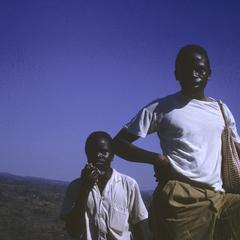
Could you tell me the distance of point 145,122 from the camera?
3297mm

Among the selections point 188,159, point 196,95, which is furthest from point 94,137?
point 188,159

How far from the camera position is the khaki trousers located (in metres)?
3.05

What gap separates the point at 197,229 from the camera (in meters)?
3.06

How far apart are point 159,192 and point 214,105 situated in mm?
708

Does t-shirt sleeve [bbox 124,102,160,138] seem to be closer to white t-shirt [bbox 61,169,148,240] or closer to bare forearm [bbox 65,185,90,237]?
bare forearm [bbox 65,185,90,237]

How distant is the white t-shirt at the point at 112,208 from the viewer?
396 cm

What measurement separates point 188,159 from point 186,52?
0.77 m

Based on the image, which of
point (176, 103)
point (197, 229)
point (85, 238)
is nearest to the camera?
point (197, 229)

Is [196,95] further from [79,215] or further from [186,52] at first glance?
[79,215]

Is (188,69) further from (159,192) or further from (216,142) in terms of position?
(159,192)

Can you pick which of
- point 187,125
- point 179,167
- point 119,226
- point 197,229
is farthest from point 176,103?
point 119,226

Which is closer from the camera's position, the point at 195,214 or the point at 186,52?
the point at 195,214

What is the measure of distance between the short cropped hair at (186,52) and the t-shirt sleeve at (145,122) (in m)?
0.34

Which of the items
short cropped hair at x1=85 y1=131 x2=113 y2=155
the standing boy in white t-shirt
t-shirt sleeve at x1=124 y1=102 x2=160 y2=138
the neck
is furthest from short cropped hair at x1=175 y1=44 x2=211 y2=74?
short cropped hair at x1=85 y1=131 x2=113 y2=155
